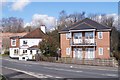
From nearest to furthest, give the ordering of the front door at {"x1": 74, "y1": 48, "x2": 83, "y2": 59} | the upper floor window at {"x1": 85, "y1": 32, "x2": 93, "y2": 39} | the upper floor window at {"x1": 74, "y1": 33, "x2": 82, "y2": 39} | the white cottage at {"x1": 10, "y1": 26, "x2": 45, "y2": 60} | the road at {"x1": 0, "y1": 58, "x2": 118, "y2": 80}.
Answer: the road at {"x1": 0, "y1": 58, "x2": 118, "y2": 80} < the upper floor window at {"x1": 85, "y1": 32, "x2": 93, "y2": 39} < the upper floor window at {"x1": 74, "y1": 33, "x2": 82, "y2": 39} < the front door at {"x1": 74, "y1": 48, "x2": 83, "y2": 59} < the white cottage at {"x1": 10, "y1": 26, "x2": 45, "y2": 60}

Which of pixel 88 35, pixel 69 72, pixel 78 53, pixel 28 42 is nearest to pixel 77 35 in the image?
pixel 88 35

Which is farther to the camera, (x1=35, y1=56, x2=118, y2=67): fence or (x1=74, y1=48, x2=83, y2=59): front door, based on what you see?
(x1=74, y1=48, x2=83, y2=59): front door

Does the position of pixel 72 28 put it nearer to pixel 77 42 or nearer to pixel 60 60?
pixel 77 42

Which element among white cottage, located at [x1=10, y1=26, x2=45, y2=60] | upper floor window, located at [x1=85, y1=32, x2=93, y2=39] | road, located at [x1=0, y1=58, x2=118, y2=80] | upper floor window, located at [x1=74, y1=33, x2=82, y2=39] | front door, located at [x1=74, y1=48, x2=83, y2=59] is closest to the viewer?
road, located at [x1=0, y1=58, x2=118, y2=80]

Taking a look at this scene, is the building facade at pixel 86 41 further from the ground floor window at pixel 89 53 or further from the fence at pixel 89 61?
the fence at pixel 89 61

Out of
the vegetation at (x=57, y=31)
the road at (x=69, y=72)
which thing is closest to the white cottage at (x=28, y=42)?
the vegetation at (x=57, y=31)

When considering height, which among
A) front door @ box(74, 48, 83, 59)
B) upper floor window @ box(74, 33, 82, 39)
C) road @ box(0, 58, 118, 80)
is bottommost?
road @ box(0, 58, 118, 80)

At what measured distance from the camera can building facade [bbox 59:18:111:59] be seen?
56.3 metres

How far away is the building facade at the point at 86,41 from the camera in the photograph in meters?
56.3

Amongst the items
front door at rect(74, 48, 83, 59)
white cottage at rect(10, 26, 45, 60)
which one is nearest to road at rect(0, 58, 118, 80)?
front door at rect(74, 48, 83, 59)

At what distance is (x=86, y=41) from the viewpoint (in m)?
57.9

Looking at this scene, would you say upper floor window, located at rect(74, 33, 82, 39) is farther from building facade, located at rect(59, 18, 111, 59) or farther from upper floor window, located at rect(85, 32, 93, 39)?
upper floor window, located at rect(85, 32, 93, 39)

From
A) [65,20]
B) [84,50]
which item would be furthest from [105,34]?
[65,20]

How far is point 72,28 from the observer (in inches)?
2324
